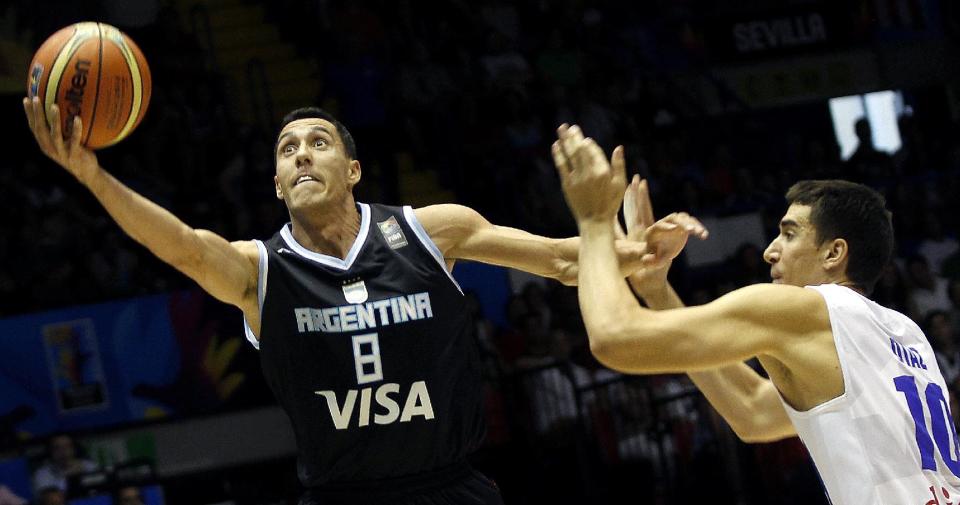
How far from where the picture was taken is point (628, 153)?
37.4 ft

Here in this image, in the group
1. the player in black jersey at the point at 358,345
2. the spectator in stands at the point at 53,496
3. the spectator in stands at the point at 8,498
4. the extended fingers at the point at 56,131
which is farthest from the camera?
the spectator in stands at the point at 8,498

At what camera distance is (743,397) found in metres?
3.77

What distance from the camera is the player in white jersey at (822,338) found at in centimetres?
294

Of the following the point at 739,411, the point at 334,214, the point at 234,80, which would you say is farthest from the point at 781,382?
the point at 234,80

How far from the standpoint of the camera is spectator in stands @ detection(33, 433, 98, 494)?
24.3ft

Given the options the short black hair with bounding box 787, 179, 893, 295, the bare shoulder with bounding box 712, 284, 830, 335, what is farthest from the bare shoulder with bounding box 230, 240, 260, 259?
the short black hair with bounding box 787, 179, 893, 295

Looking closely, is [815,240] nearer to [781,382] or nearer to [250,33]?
[781,382]

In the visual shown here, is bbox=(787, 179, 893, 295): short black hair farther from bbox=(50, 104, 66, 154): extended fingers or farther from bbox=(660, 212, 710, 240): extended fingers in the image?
bbox=(50, 104, 66, 154): extended fingers

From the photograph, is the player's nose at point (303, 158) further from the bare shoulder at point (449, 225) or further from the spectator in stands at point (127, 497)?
the spectator in stands at point (127, 497)

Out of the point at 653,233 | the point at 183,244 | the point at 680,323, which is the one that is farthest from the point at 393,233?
the point at 680,323

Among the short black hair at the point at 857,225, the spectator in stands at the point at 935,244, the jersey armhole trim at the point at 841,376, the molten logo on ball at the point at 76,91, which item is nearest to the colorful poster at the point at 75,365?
the molten logo on ball at the point at 76,91

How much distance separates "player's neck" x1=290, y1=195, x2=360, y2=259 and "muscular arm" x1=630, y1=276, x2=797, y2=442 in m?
1.05

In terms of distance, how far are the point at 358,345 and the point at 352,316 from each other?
3.9 inches

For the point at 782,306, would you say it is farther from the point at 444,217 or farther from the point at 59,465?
the point at 59,465
